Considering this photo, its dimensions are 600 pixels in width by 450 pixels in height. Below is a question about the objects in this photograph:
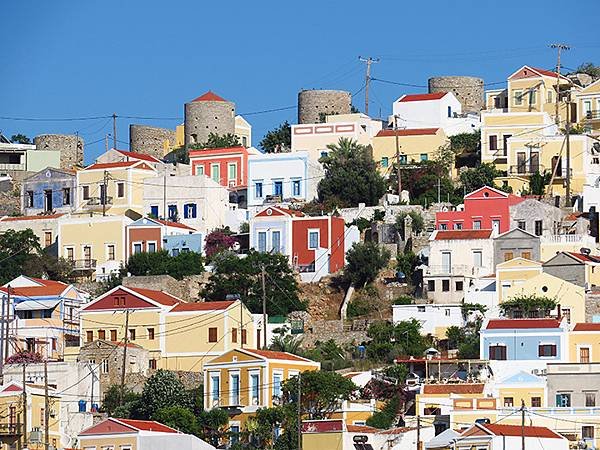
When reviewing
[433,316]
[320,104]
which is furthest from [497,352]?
[320,104]

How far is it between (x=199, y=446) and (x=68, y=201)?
29576 mm

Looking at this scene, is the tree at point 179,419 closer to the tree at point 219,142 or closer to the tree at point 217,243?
the tree at point 217,243

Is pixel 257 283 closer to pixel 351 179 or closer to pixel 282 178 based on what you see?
pixel 351 179

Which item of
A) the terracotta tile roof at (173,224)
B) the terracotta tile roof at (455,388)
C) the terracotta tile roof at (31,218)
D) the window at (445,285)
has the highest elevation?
the terracotta tile roof at (31,218)

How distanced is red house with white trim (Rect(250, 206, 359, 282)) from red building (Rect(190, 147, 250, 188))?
837 cm

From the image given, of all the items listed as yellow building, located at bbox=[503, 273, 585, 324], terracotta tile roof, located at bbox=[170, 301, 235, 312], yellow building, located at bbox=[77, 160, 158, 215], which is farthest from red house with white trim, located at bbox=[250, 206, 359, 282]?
yellow building, located at bbox=[503, 273, 585, 324]

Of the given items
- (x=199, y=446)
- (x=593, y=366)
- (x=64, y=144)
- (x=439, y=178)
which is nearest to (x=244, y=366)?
(x=199, y=446)

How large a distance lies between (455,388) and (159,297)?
14.3 m

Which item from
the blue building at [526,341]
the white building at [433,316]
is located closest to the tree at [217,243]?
the white building at [433,316]

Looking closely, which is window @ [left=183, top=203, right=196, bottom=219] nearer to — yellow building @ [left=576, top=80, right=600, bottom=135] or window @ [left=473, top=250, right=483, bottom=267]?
window @ [left=473, top=250, right=483, bottom=267]

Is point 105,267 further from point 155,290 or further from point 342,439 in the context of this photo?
point 342,439

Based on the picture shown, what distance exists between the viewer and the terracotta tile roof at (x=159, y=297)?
223ft

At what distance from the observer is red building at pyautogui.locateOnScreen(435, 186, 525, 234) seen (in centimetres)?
7256

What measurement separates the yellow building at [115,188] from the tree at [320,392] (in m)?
24.1
